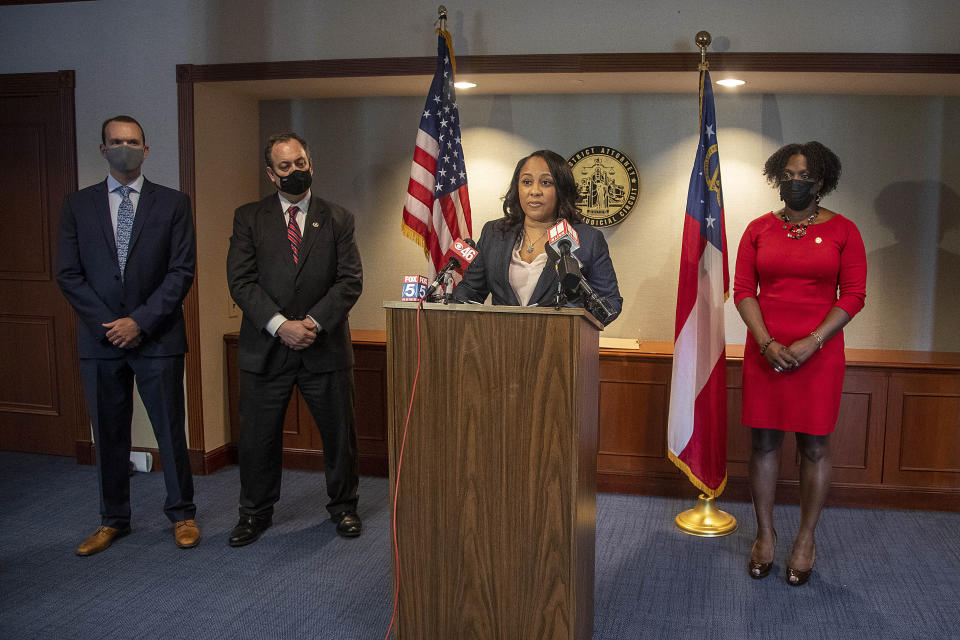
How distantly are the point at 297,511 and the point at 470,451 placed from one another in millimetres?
2097

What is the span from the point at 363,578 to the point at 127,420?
1.31 metres

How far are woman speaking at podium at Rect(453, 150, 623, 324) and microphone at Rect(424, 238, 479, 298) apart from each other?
Result: 1.63 feet

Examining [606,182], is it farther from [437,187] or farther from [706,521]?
[706,521]

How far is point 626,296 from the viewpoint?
4633mm

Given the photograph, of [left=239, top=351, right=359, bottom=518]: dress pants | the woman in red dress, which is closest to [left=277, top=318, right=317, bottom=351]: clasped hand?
[left=239, top=351, right=359, bottom=518]: dress pants

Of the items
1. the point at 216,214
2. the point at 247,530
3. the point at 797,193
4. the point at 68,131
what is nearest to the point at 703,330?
the point at 797,193

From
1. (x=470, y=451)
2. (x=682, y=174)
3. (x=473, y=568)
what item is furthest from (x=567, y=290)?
(x=682, y=174)

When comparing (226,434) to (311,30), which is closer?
(311,30)

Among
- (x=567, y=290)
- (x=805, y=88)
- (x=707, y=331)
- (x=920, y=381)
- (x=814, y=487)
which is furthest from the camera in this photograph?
(x=805, y=88)

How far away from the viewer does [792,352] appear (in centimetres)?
298

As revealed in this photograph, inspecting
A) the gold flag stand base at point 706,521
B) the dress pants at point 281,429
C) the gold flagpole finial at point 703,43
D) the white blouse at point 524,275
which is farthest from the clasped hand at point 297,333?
the gold flagpole finial at point 703,43

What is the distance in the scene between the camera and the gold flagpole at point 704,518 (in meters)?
3.58

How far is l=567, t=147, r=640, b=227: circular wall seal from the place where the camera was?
14.8ft

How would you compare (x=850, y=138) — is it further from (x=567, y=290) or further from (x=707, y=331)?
(x=567, y=290)
